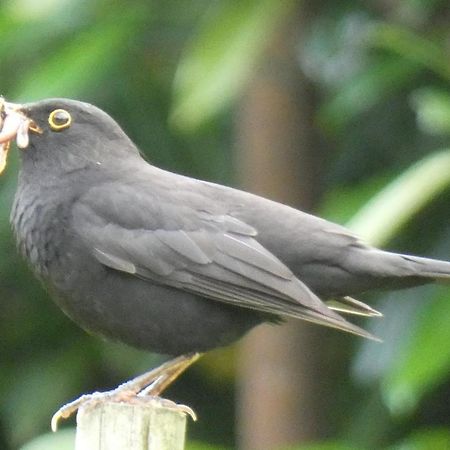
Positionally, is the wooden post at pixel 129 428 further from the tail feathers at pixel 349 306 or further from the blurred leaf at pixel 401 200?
the blurred leaf at pixel 401 200

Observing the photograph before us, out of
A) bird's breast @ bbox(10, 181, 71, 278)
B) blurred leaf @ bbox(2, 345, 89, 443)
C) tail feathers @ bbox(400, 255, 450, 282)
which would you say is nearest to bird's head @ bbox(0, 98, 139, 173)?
bird's breast @ bbox(10, 181, 71, 278)

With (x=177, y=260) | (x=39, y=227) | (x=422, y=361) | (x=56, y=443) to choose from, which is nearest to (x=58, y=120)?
(x=39, y=227)

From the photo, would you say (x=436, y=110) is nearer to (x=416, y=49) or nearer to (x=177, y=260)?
(x=416, y=49)

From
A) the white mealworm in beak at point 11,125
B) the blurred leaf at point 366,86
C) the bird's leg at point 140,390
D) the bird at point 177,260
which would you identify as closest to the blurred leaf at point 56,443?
the bird's leg at point 140,390

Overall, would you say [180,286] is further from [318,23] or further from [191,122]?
[318,23]

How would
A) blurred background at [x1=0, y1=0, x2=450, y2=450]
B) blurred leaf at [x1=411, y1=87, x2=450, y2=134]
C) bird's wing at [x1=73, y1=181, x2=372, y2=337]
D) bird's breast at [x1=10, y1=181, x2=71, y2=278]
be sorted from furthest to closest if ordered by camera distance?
blurred background at [x1=0, y1=0, x2=450, y2=450]
blurred leaf at [x1=411, y1=87, x2=450, y2=134]
bird's breast at [x1=10, y1=181, x2=71, y2=278]
bird's wing at [x1=73, y1=181, x2=372, y2=337]

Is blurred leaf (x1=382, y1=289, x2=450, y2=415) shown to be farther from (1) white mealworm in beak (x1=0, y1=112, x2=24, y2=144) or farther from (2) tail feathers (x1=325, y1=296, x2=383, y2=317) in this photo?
(1) white mealworm in beak (x1=0, y1=112, x2=24, y2=144)
